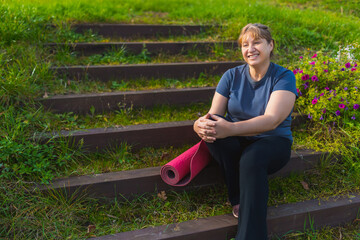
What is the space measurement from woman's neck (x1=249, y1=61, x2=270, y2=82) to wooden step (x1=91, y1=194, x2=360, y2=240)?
3.64 ft

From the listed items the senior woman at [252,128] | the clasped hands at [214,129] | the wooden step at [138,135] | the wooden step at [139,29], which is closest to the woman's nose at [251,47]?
the senior woman at [252,128]

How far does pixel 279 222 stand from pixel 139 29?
11.1ft

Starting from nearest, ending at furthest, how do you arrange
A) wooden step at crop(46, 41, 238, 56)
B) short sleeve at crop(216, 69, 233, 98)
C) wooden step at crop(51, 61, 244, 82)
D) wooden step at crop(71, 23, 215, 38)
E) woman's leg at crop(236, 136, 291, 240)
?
woman's leg at crop(236, 136, 291, 240)
short sleeve at crop(216, 69, 233, 98)
wooden step at crop(51, 61, 244, 82)
wooden step at crop(46, 41, 238, 56)
wooden step at crop(71, 23, 215, 38)

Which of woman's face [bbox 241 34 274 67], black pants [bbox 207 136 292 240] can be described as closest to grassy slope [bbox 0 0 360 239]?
black pants [bbox 207 136 292 240]

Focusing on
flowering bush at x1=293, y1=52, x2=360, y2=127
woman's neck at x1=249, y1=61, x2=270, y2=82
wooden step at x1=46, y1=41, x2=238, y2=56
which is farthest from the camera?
wooden step at x1=46, y1=41, x2=238, y2=56

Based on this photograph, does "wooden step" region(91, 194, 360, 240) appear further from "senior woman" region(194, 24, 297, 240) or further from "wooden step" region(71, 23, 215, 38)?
"wooden step" region(71, 23, 215, 38)

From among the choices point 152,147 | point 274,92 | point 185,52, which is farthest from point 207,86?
point 274,92

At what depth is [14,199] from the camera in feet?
7.79

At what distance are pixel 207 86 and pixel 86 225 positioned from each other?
2205mm

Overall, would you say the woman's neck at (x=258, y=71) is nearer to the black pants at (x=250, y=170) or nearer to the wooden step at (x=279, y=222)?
the black pants at (x=250, y=170)

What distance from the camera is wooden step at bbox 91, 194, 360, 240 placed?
2.35 metres

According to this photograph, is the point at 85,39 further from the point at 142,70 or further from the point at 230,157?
the point at 230,157

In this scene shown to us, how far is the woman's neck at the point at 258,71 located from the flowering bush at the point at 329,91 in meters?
0.96

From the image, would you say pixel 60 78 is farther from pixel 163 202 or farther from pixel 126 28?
pixel 163 202
